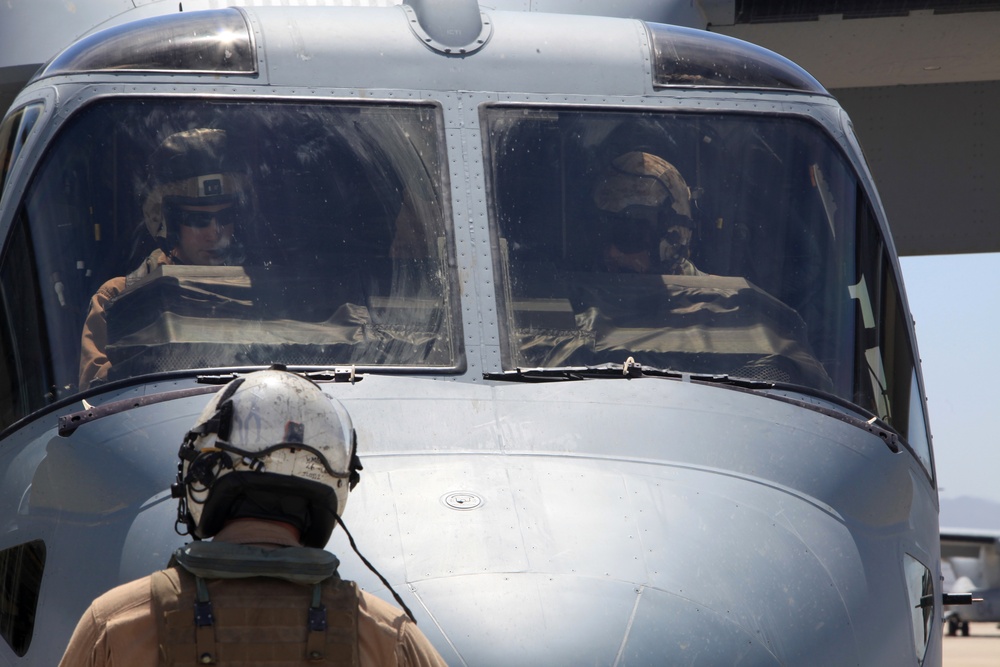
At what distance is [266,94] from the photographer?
4.22 m

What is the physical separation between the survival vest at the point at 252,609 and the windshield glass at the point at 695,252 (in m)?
1.56

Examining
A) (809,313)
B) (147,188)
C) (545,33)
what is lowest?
(809,313)

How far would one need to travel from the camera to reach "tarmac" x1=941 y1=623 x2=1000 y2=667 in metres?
32.8

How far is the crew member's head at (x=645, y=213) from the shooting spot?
4.13 meters

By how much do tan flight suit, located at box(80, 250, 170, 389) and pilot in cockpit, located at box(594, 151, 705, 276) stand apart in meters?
1.28

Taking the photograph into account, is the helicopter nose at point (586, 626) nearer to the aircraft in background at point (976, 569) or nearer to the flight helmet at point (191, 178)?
the flight helmet at point (191, 178)

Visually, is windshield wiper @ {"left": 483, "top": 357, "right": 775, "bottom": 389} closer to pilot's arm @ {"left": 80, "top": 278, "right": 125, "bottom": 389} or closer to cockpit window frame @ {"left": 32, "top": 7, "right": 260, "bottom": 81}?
pilot's arm @ {"left": 80, "top": 278, "right": 125, "bottom": 389}

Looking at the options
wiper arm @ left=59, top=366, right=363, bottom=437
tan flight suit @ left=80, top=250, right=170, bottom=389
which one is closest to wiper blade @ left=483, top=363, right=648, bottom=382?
wiper arm @ left=59, top=366, right=363, bottom=437

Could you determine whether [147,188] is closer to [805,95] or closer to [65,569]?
[65,569]

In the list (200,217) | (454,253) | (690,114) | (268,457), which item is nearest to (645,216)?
(690,114)

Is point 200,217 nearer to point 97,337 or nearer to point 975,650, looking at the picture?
point 97,337

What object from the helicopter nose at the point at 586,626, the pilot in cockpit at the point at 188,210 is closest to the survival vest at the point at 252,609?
the helicopter nose at the point at 586,626

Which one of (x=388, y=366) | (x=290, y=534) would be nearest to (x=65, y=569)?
(x=388, y=366)

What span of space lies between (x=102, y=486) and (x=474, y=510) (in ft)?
3.12
